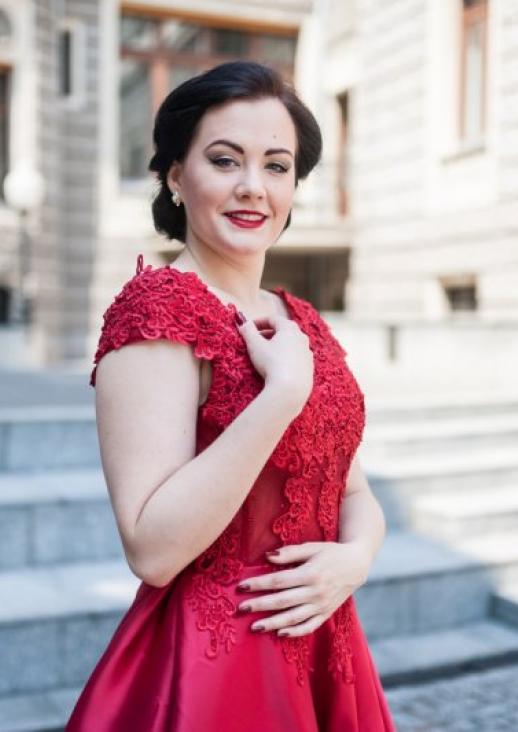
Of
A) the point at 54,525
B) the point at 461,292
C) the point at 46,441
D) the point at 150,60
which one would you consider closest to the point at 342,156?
the point at 150,60

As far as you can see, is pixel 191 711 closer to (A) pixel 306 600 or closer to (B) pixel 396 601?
(A) pixel 306 600

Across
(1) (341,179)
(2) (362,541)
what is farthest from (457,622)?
(1) (341,179)

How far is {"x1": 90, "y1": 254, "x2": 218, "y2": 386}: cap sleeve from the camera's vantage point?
55.8 inches

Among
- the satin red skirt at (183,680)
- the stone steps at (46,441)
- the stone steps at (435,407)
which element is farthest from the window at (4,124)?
the satin red skirt at (183,680)

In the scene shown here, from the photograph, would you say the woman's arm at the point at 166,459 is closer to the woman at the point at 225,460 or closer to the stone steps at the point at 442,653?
the woman at the point at 225,460

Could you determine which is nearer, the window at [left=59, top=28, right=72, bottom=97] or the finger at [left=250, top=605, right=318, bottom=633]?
the finger at [left=250, top=605, right=318, bottom=633]

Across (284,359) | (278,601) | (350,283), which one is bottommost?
(278,601)

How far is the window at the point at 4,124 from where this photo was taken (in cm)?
1409

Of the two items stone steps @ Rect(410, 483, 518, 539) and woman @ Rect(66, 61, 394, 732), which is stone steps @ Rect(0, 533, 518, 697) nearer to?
stone steps @ Rect(410, 483, 518, 539)

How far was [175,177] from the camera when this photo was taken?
1596 millimetres

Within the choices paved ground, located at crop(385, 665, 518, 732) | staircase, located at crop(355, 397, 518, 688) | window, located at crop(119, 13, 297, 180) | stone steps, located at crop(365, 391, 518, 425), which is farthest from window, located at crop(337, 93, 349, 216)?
paved ground, located at crop(385, 665, 518, 732)

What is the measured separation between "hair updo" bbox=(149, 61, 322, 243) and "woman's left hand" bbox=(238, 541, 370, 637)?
0.64m

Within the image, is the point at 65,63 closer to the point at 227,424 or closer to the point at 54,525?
the point at 54,525

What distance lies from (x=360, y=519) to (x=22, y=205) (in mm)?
12051
